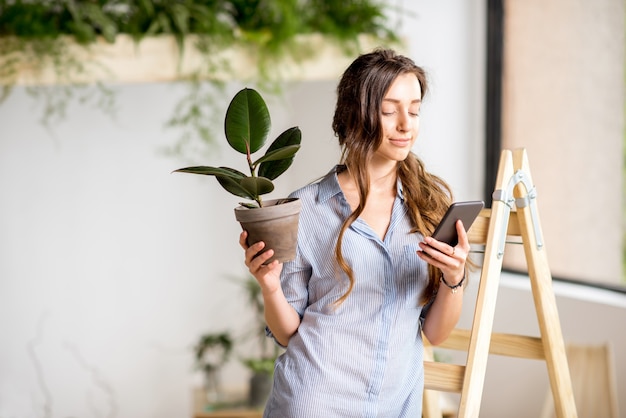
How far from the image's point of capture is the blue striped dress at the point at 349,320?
1577 mm

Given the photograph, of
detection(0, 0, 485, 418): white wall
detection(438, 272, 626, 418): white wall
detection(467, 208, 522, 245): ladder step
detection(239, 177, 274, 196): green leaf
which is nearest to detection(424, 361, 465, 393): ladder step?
detection(467, 208, 522, 245): ladder step

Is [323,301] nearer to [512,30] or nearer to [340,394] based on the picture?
[340,394]

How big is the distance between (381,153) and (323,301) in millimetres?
325

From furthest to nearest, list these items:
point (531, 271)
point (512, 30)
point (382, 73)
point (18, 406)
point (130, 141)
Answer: point (130, 141) → point (18, 406) → point (512, 30) → point (531, 271) → point (382, 73)

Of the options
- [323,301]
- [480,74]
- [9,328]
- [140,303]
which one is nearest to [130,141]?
[140,303]

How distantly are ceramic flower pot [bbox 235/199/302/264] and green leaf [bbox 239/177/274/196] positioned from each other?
0.11ft

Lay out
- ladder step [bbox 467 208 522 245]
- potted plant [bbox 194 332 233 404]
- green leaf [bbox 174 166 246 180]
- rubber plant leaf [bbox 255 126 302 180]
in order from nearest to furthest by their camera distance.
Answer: green leaf [bbox 174 166 246 180] → rubber plant leaf [bbox 255 126 302 180] → ladder step [bbox 467 208 522 245] → potted plant [bbox 194 332 233 404]

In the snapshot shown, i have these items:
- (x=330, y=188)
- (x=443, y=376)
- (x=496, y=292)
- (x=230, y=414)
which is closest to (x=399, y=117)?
(x=330, y=188)

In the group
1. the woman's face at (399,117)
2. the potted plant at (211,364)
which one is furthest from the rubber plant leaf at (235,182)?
the potted plant at (211,364)

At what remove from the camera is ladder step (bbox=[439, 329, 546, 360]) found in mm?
1812

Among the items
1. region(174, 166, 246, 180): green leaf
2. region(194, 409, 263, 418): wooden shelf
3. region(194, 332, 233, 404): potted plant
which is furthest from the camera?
region(194, 332, 233, 404): potted plant

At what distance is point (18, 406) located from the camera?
4180mm

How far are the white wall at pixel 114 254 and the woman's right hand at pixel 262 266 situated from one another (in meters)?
2.56

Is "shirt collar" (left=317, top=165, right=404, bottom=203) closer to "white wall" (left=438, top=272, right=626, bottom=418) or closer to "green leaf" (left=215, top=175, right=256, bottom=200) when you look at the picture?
"green leaf" (left=215, top=175, right=256, bottom=200)
